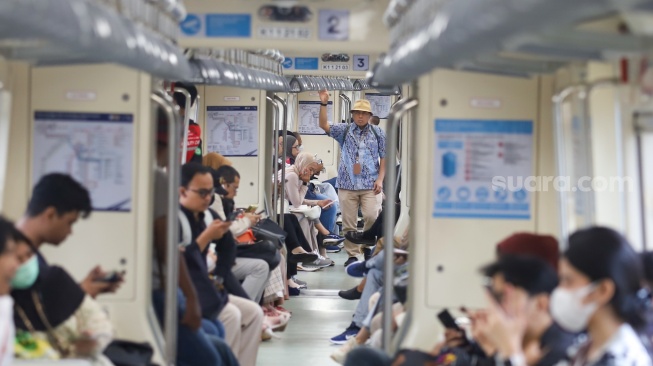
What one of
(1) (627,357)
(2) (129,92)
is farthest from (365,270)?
(1) (627,357)

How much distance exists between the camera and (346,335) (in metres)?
9.29

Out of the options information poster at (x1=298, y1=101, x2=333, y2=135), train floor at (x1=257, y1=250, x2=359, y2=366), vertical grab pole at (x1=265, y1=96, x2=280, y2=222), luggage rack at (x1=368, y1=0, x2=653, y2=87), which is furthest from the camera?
information poster at (x1=298, y1=101, x2=333, y2=135)

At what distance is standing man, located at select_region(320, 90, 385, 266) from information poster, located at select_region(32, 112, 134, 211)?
770 centimetres

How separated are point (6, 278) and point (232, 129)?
Answer: 6.52m

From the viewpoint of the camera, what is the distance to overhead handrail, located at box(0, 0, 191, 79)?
321 centimetres

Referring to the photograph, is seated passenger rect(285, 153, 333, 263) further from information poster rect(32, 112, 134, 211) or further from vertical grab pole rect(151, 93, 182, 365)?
information poster rect(32, 112, 134, 211)

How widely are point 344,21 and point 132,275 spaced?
68.0 inches

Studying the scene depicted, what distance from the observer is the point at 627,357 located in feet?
11.8

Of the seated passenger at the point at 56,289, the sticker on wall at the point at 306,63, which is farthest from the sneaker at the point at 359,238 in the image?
the seated passenger at the point at 56,289

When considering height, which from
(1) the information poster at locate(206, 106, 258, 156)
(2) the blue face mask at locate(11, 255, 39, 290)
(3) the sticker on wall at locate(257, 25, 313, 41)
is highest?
(3) the sticker on wall at locate(257, 25, 313, 41)

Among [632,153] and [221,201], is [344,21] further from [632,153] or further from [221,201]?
[221,201]

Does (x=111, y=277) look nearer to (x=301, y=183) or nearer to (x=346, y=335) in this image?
(x=346, y=335)

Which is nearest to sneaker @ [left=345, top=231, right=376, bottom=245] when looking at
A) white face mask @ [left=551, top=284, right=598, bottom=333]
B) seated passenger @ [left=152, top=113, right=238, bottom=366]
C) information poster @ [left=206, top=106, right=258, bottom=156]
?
information poster @ [left=206, top=106, right=258, bottom=156]

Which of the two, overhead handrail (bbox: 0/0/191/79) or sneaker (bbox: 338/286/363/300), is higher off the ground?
overhead handrail (bbox: 0/0/191/79)
